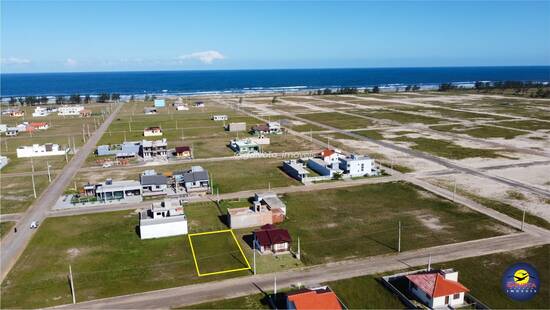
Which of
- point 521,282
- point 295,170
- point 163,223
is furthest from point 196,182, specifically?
point 521,282

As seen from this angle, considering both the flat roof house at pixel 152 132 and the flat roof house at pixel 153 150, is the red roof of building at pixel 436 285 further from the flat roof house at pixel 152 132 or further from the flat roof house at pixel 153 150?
the flat roof house at pixel 152 132

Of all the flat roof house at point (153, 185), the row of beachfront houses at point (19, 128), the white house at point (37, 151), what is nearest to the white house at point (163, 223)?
the flat roof house at point (153, 185)

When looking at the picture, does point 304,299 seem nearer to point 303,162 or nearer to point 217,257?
point 217,257

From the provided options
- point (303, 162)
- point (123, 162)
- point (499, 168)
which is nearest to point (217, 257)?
point (303, 162)

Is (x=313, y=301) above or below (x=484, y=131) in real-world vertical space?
below

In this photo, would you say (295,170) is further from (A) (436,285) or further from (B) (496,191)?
(A) (436,285)

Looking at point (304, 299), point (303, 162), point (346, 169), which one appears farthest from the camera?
point (303, 162)
